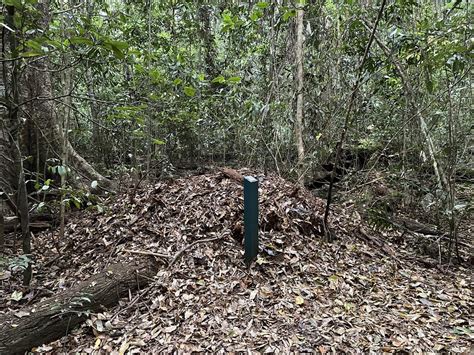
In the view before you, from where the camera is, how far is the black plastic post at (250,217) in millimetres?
3133

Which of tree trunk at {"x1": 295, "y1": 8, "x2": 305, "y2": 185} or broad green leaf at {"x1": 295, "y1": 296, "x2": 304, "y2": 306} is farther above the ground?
tree trunk at {"x1": 295, "y1": 8, "x2": 305, "y2": 185}

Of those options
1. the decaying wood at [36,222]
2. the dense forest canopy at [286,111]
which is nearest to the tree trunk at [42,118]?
the dense forest canopy at [286,111]

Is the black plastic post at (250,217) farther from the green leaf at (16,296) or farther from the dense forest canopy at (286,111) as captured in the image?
the green leaf at (16,296)

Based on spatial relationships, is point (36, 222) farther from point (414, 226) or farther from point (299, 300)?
point (414, 226)

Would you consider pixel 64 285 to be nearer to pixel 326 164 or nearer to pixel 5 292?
pixel 5 292

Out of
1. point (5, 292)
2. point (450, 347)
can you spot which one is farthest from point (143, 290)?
point (450, 347)

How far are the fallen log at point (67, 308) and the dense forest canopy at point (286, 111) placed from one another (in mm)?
1305

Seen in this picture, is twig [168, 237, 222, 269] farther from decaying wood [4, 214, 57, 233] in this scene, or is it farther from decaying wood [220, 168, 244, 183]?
decaying wood [4, 214, 57, 233]

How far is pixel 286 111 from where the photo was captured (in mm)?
6449

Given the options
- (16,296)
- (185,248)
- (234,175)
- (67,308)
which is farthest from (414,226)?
(16,296)

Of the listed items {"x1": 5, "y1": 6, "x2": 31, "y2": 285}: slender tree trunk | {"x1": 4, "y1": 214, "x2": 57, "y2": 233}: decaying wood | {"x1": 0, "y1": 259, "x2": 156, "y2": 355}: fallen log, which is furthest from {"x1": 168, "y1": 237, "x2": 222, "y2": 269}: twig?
{"x1": 4, "y1": 214, "x2": 57, "y2": 233}: decaying wood

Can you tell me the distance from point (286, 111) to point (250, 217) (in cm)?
373

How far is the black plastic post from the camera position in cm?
313

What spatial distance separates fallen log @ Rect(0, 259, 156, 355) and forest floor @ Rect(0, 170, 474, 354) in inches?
3.2
